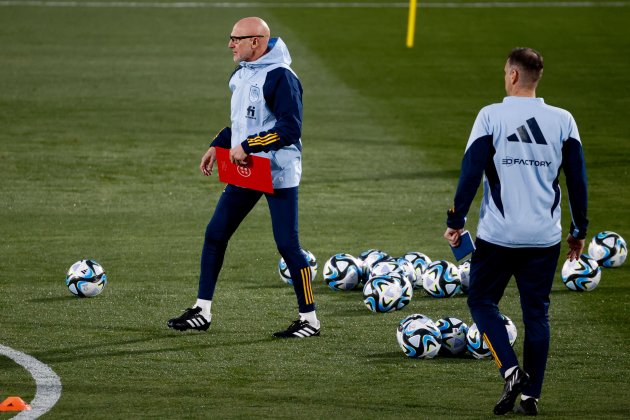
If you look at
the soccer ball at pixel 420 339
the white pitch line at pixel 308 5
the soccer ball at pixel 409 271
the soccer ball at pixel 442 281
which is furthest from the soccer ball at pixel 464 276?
the white pitch line at pixel 308 5

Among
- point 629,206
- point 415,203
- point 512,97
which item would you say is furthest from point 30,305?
point 629,206

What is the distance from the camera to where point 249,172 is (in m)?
9.82

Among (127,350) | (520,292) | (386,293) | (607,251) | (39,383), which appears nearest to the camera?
(520,292)

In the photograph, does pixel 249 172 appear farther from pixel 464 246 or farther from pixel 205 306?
pixel 464 246

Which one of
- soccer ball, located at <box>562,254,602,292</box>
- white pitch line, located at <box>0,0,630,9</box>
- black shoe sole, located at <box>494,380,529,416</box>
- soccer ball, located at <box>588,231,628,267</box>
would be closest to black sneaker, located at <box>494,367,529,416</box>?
black shoe sole, located at <box>494,380,529,416</box>

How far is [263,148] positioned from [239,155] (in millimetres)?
178

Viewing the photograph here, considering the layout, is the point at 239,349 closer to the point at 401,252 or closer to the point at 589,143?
the point at 401,252

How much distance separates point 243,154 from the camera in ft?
31.8

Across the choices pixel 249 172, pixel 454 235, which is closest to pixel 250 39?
pixel 249 172

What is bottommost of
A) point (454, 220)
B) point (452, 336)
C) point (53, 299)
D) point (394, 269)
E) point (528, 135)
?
point (53, 299)

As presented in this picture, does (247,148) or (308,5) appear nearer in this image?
(247,148)

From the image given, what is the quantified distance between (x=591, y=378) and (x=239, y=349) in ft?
8.04

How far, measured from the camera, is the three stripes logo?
25.8 ft

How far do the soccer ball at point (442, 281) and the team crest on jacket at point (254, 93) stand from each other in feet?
7.91
